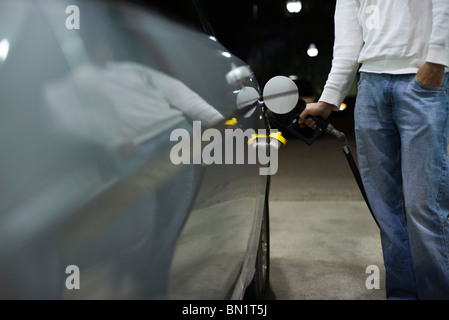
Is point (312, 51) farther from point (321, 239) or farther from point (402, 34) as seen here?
point (402, 34)

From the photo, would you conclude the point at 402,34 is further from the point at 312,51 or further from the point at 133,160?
the point at 312,51

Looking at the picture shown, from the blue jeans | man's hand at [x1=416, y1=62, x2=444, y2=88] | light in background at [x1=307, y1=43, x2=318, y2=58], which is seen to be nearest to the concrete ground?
the blue jeans

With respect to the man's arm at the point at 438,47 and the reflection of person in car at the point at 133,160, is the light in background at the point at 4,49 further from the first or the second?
the man's arm at the point at 438,47

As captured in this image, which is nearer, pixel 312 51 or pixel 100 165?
pixel 100 165

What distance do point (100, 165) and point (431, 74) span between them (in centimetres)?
173

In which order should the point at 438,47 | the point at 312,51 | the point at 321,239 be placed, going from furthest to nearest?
the point at 312,51 → the point at 321,239 → the point at 438,47

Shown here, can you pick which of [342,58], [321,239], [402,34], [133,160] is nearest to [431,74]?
[402,34]

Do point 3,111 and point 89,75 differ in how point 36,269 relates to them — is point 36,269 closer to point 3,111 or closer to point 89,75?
point 3,111

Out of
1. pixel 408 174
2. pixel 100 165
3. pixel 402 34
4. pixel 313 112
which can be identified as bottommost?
pixel 100 165

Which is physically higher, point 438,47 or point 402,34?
point 402,34

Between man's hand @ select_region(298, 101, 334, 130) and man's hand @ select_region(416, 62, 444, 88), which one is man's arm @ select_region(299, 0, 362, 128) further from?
man's hand @ select_region(416, 62, 444, 88)

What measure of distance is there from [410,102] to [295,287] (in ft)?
5.01

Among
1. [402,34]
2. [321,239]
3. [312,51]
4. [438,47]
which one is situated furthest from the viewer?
[312,51]

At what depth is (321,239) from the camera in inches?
179
